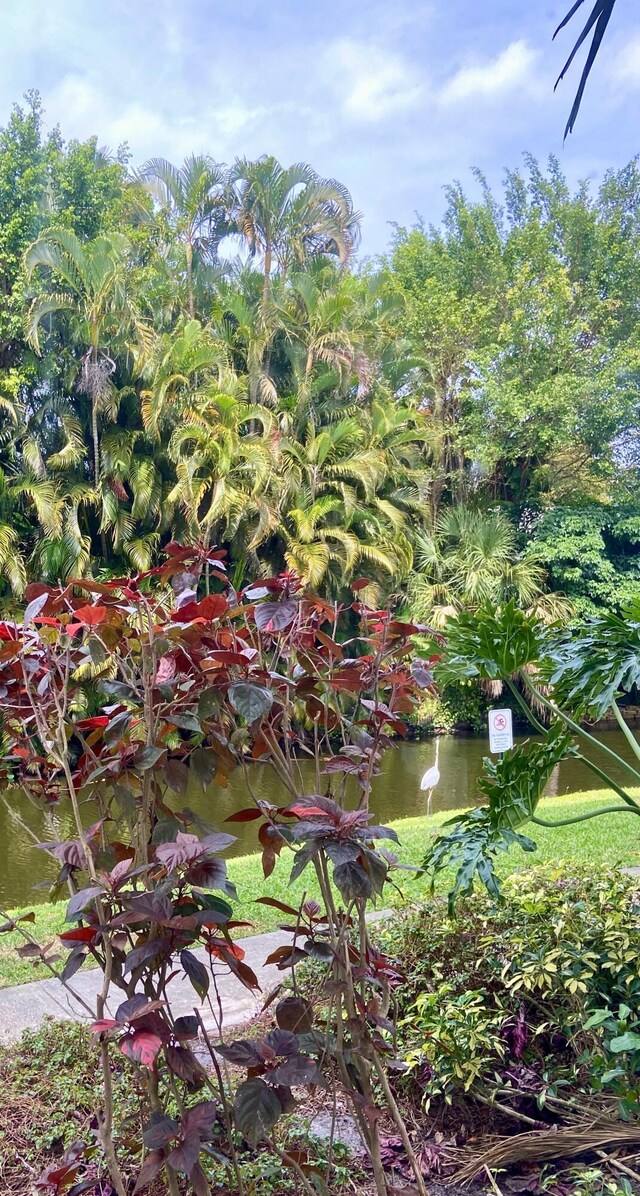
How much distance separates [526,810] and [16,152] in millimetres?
16833

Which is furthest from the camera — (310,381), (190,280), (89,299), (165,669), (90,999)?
(190,280)

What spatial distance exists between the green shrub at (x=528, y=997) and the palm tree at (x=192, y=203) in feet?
54.3

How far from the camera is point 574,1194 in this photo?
5.31 ft

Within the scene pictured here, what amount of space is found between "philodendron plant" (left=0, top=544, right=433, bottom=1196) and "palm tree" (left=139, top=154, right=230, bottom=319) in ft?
55.5

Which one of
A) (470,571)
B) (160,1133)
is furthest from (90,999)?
(470,571)

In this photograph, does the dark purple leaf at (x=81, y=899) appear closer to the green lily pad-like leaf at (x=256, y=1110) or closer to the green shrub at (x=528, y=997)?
the green lily pad-like leaf at (x=256, y=1110)

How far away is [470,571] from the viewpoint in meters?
16.2

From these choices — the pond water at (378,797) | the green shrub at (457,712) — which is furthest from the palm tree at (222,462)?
the pond water at (378,797)

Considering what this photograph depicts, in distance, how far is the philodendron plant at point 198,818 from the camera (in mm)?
1255

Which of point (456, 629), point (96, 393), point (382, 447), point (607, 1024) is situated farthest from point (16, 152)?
point (607, 1024)

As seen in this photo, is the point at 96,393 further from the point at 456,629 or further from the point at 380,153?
the point at 456,629

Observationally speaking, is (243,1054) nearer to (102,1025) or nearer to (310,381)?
(102,1025)

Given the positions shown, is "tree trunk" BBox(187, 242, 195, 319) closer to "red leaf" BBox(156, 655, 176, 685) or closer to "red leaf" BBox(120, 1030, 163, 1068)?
"red leaf" BBox(156, 655, 176, 685)

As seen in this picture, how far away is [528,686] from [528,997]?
0.80 meters
